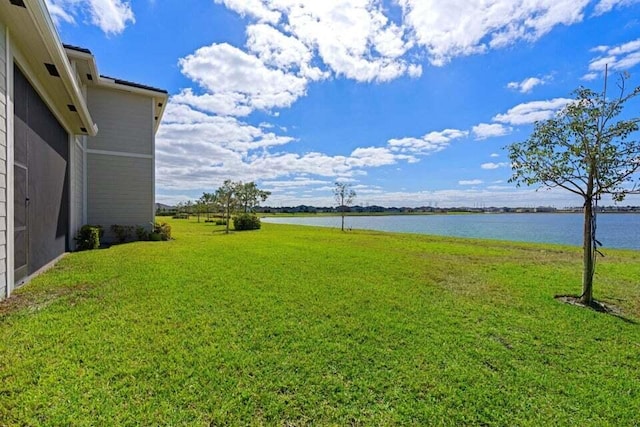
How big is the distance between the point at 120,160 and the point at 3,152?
8724 mm

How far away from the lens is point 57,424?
2051 mm

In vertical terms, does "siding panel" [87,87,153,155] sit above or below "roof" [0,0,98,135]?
above

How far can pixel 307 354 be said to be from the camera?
312 centimetres

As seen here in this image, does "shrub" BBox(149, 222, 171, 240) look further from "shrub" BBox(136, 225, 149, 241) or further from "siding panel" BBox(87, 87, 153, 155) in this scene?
"siding panel" BBox(87, 87, 153, 155)

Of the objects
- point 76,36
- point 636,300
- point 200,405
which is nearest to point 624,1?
point 636,300

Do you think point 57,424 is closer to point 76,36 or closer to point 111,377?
point 111,377

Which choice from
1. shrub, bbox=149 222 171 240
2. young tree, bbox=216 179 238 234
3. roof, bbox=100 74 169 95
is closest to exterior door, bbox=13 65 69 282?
shrub, bbox=149 222 171 240

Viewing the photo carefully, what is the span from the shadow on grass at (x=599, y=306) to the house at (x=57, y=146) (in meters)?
8.54

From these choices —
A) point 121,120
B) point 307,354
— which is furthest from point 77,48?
point 307,354

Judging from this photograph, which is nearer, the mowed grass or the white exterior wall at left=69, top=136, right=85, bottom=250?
the mowed grass

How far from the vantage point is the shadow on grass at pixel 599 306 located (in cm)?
459

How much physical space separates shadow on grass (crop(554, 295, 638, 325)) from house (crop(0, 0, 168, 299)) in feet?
28.0

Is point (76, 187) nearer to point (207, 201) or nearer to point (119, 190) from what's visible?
point (119, 190)

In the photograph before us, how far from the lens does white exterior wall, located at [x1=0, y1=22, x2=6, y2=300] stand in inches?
164
